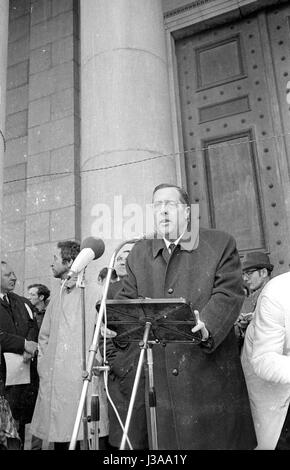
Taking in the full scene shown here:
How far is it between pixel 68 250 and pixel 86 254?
2.01m

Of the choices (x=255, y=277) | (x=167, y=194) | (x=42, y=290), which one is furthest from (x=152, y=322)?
(x=42, y=290)

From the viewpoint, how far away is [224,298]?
2.67 m

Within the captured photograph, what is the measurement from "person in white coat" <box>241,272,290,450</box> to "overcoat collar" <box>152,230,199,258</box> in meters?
0.53

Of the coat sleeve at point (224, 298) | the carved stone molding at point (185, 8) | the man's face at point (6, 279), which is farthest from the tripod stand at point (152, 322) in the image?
the carved stone molding at point (185, 8)

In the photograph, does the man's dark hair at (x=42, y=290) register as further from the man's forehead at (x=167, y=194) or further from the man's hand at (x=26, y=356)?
the man's forehead at (x=167, y=194)

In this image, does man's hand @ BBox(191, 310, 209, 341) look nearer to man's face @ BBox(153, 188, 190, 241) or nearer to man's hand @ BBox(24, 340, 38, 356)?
man's face @ BBox(153, 188, 190, 241)

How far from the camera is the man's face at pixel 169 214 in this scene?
2990 millimetres

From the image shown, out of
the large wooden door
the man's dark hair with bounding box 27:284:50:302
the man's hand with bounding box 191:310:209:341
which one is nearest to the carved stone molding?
the large wooden door

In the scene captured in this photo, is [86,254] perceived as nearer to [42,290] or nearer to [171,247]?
[171,247]

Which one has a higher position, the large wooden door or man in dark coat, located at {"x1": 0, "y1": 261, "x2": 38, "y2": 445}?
the large wooden door

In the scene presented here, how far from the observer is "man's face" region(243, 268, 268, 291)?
4371 millimetres

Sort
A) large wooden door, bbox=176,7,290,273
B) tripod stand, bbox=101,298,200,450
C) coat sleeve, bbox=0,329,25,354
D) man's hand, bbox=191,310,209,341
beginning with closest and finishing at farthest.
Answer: tripod stand, bbox=101,298,200,450, man's hand, bbox=191,310,209,341, coat sleeve, bbox=0,329,25,354, large wooden door, bbox=176,7,290,273

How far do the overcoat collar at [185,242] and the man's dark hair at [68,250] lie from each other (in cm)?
159
